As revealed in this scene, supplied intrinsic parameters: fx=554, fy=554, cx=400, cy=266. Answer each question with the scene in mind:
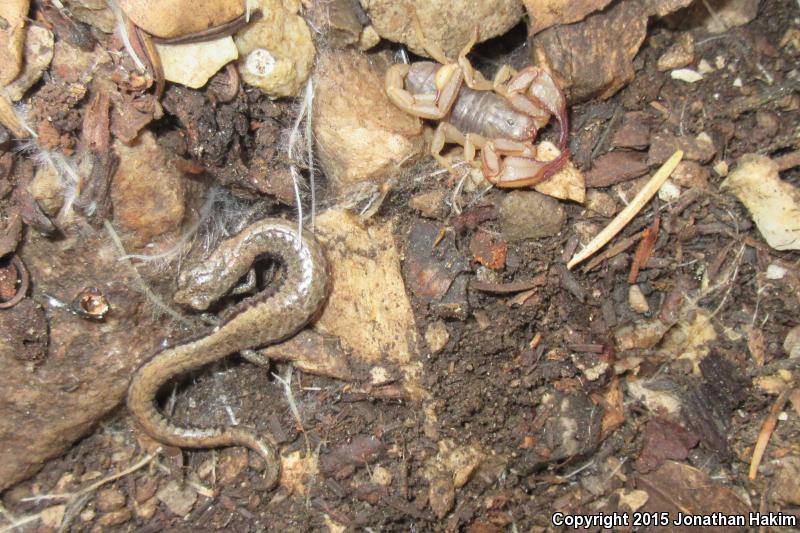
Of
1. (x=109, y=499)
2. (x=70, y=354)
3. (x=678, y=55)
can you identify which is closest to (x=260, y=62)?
(x=70, y=354)

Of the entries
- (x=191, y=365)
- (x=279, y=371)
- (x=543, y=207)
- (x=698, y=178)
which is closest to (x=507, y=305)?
(x=543, y=207)

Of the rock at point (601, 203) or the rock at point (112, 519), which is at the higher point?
the rock at point (601, 203)

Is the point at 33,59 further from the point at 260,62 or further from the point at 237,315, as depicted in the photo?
the point at 237,315

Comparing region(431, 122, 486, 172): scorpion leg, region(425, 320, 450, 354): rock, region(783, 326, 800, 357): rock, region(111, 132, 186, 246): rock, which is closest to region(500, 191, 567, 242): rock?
region(431, 122, 486, 172): scorpion leg

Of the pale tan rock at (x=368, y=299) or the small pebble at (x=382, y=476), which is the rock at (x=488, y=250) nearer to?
the pale tan rock at (x=368, y=299)

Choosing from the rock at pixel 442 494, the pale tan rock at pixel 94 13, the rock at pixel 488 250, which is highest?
the pale tan rock at pixel 94 13

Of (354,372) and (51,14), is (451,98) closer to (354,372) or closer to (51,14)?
(354,372)

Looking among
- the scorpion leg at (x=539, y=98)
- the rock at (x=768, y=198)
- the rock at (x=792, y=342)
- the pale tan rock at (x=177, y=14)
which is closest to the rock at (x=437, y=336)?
the scorpion leg at (x=539, y=98)
